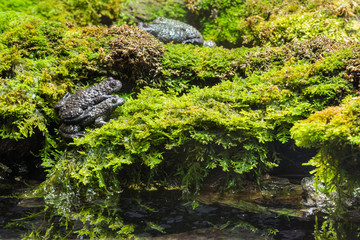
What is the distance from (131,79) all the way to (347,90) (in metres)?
3.69

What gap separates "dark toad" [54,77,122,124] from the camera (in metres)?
4.36

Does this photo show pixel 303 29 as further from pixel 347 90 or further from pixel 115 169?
pixel 115 169

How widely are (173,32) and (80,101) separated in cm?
377

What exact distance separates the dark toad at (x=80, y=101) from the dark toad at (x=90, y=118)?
6 cm

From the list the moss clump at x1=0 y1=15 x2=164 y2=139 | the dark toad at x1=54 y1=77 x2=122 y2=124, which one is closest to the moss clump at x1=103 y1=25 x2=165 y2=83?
the moss clump at x1=0 y1=15 x2=164 y2=139

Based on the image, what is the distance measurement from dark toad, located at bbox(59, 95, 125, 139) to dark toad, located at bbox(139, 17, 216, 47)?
10.8 feet

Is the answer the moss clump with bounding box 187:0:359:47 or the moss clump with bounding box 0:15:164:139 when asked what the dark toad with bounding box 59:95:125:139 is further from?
the moss clump with bounding box 187:0:359:47

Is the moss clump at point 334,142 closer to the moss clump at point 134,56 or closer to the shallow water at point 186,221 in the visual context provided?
the shallow water at point 186,221

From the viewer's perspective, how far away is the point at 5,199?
3.72 m

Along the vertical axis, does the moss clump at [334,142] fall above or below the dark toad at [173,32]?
below

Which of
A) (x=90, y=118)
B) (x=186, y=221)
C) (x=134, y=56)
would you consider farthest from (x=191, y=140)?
(x=134, y=56)

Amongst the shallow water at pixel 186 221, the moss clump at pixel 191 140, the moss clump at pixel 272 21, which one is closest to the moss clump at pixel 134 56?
the moss clump at pixel 191 140

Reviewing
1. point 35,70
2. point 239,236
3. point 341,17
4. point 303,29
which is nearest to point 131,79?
point 35,70

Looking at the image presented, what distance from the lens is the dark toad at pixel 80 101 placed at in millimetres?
4363
